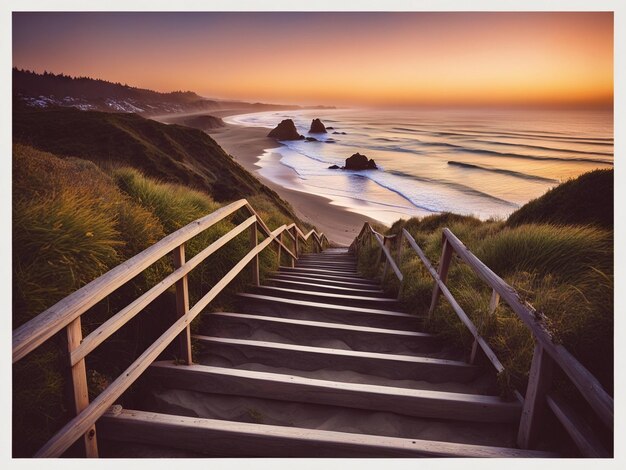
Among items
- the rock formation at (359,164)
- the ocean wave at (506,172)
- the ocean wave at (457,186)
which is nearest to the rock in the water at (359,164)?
the rock formation at (359,164)

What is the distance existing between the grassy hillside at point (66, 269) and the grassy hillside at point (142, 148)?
30.8ft

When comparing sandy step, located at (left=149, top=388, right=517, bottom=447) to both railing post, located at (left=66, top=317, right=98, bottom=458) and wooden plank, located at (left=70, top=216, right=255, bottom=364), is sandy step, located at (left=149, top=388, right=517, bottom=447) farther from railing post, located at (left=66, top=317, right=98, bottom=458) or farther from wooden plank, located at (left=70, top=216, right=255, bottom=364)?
wooden plank, located at (left=70, top=216, right=255, bottom=364)

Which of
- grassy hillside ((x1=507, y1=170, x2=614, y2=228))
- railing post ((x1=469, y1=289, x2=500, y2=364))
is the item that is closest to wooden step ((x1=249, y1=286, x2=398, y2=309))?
railing post ((x1=469, y1=289, x2=500, y2=364))

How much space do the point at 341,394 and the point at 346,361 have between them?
49 centimetres

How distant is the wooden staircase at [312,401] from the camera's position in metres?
1.86

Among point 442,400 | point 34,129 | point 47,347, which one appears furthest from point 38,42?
point 34,129

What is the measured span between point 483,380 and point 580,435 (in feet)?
2.92

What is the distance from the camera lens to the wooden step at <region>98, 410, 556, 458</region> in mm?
1824

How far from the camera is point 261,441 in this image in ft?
6.02

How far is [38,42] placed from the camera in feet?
8.86

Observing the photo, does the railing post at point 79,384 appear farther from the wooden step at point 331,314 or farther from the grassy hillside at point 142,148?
the grassy hillside at point 142,148

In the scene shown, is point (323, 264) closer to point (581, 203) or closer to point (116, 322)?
point (581, 203)

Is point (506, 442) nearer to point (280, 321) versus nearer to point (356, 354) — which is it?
point (356, 354)

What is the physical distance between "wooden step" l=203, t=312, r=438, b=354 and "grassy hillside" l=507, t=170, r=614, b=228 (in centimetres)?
341
